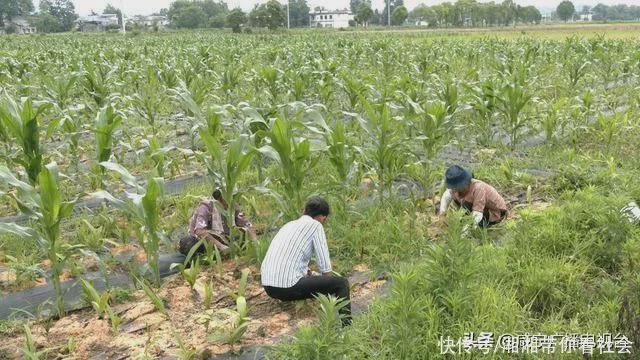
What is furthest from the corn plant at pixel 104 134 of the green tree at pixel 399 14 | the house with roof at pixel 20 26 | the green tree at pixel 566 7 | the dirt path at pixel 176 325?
the green tree at pixel 566 7

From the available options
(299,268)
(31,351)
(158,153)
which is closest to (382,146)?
(299,268)

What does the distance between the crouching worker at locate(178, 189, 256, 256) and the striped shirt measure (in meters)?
0.79

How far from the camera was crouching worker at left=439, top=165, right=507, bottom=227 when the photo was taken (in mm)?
4148

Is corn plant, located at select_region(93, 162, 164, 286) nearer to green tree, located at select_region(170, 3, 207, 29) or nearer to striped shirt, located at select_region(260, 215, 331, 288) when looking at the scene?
striped shirt, located at select_region(260, 215, 331, 288)

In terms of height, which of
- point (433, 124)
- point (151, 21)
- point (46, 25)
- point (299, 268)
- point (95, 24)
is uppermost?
point (151, 21)

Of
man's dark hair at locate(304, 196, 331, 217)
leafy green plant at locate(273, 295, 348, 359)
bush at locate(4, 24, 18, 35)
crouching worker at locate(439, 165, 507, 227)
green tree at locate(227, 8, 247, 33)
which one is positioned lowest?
leafy green plant at locate(273, 295, 348, 359)

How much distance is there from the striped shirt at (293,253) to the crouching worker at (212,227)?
79 centimetres

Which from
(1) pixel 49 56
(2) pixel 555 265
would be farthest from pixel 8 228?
(1) pixel 49 56

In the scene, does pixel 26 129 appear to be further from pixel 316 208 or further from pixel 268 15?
pixel 268 15

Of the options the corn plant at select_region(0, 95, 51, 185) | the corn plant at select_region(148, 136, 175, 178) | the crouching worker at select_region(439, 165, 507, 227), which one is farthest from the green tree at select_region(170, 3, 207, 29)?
the crouching worker at select_region(439, 165, 507, 227)

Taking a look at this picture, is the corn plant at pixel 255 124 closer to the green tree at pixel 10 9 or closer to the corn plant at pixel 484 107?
the corn plant at pixel 484 107

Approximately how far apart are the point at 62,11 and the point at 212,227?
99.2 metres

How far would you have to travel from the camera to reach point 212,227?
4.13m

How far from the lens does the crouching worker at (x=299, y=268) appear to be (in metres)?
3.20
